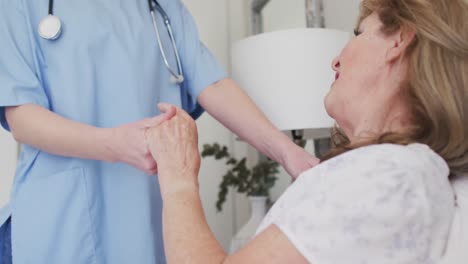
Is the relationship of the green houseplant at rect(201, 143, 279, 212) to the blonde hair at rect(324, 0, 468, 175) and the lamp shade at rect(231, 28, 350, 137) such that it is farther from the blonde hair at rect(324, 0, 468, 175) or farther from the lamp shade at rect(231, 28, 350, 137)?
the blonde hair at rect(324, 0, 468, 175)

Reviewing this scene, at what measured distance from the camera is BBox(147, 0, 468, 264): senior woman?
20.9 inches

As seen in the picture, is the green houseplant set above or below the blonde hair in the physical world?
below

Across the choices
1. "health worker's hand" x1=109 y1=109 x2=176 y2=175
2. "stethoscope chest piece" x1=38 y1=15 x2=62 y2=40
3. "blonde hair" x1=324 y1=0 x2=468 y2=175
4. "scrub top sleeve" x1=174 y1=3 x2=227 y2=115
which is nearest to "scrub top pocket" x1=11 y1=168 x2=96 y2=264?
"health worker's hand" x1=109 y1=109 x2=176 y2=175

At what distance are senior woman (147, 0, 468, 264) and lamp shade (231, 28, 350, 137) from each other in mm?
337

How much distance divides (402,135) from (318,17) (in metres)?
0.92

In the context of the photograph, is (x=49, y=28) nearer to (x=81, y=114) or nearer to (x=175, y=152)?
(x=81, y=114)

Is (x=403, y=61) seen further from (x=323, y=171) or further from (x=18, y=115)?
(x=18, y=115)

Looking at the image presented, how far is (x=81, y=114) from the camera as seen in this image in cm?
89

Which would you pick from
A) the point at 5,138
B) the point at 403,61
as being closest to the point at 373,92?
the point at 403,61

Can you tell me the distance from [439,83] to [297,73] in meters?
0.57

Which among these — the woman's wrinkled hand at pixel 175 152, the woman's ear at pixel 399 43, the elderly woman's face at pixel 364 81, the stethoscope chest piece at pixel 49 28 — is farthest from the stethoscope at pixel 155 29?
the woman's ear at pixel 399 43

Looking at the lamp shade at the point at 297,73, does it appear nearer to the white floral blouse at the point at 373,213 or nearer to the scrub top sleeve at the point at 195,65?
the scrub top sleeve at the point at 195,65

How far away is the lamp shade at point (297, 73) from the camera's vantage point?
1.18 metres

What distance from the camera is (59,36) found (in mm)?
881
